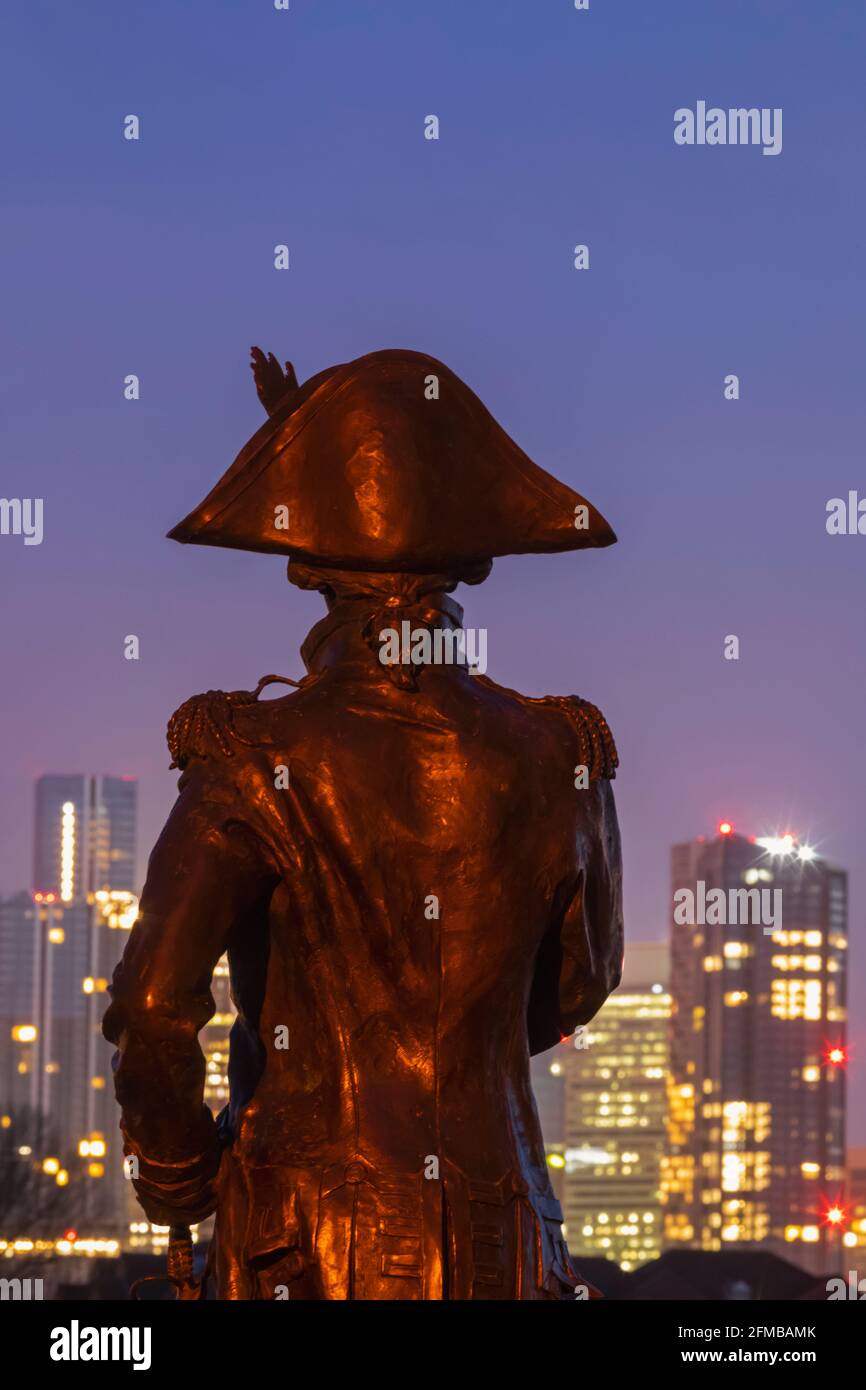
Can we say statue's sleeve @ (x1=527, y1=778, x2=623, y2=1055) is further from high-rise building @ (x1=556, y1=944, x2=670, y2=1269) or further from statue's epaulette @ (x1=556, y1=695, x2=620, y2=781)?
high-rise building @ (x1=556, y1=944, x2=670, y2=1269)

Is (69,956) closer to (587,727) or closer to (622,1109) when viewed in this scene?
(622,1109)

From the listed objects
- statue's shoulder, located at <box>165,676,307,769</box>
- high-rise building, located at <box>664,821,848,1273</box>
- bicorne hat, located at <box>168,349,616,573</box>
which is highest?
high-rise building, located at <box>664,821,848,1273</box>

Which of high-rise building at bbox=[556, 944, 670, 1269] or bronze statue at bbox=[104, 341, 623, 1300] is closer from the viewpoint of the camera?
bronze statue at bbox=[104, 341, 623, 1300]

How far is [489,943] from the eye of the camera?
1241 cm

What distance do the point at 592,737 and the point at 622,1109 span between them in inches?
6303

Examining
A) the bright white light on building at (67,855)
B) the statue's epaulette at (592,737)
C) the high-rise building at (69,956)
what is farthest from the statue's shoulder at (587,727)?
the bright white light on building at (67,855)

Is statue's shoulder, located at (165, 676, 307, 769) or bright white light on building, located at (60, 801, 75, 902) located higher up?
bright white light on building, located at (60, 801, 75, 902)

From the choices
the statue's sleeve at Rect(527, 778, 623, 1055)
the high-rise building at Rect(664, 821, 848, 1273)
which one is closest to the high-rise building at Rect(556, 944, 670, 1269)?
the high-rise building at Rect(664, 821, 848, 1273)

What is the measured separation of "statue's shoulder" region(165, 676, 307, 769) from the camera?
1229cm

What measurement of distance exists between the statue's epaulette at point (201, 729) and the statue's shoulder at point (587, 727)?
873 millimetres

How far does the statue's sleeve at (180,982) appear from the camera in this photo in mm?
12070
